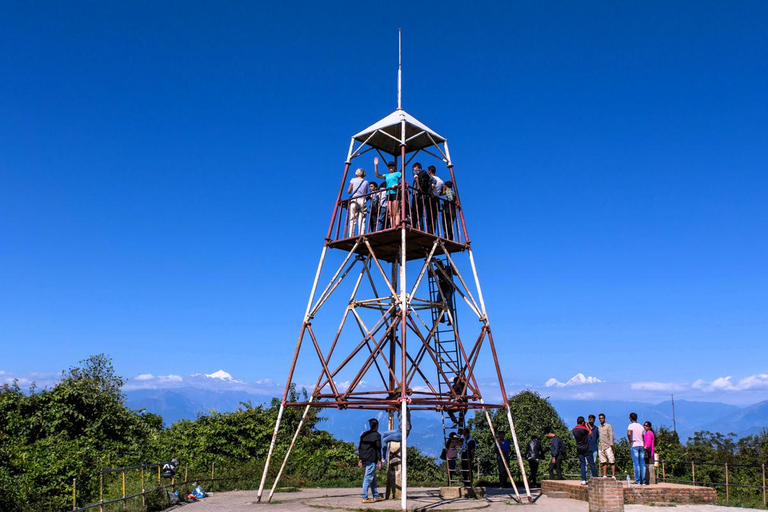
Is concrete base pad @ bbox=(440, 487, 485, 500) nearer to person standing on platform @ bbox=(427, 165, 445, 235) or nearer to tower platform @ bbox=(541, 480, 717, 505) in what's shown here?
tower platform @ bbox=(541, 480, 717, 505)

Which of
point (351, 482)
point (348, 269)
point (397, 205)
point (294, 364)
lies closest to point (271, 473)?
point (351, 482)

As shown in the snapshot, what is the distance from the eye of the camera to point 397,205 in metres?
20.6

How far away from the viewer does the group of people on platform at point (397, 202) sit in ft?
68.3

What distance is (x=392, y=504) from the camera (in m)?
18.0

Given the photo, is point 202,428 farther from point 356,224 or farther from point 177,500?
point 356,224

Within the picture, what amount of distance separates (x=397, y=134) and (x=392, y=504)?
1156 cm

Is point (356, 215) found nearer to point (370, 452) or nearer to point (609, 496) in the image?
point (370, 452)

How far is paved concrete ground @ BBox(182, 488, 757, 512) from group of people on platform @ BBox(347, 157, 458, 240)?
24.7ft

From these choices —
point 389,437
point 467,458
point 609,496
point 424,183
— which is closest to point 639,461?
point 467,458

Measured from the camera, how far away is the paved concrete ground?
1736 centimetres

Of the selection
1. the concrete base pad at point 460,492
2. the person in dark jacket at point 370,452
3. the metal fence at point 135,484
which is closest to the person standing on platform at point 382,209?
the person in dark jacket at point 370,452

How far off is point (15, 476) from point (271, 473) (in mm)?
8710

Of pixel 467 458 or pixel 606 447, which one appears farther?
pixel 467 458

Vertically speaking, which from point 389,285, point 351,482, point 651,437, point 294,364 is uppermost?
point 389,285
